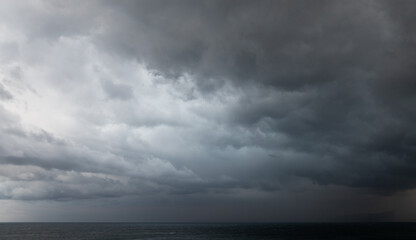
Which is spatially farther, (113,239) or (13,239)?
(13,239)

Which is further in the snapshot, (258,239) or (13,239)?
(13,239)

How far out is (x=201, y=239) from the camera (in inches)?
5202

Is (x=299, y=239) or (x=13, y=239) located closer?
(x=299, y=239)

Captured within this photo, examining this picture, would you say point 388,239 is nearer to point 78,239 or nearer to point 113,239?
point 113,239

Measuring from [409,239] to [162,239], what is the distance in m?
101

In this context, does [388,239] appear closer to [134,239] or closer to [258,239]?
[258,239]

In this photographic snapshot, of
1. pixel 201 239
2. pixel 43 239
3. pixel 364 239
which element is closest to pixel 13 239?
pixel 43 239

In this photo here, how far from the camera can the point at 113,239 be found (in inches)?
5123

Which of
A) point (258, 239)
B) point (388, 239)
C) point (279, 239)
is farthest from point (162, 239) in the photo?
point (388, 239)

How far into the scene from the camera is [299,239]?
422ft

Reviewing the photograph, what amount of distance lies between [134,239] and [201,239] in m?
28.6

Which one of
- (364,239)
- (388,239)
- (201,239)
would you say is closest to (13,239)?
(201,239)

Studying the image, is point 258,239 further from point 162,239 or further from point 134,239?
point 134,239

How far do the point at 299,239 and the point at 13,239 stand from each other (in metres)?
127
